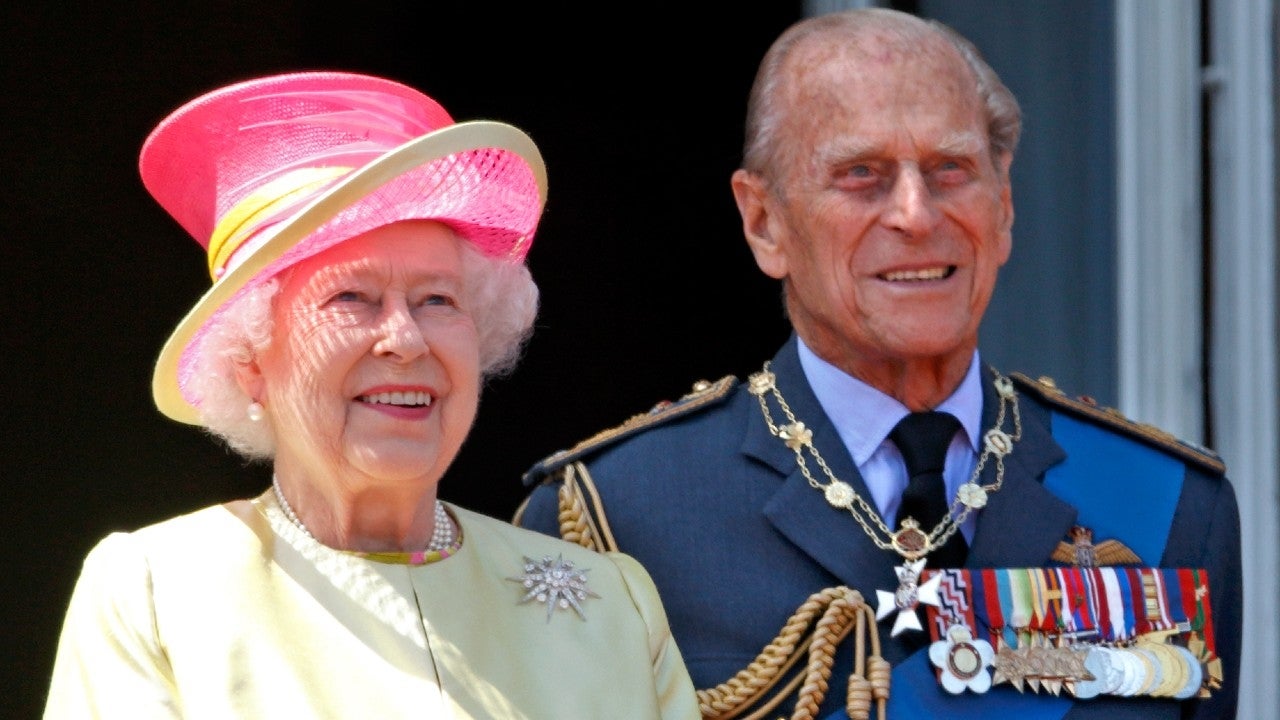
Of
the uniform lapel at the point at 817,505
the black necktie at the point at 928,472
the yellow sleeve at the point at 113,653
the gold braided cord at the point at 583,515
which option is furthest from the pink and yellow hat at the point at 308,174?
the black necktie at the point at 928,472

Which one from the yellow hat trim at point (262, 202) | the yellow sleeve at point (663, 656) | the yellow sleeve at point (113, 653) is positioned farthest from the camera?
the yellow sleeve at point (663, 656)

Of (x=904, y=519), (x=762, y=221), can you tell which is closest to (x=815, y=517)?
(x=904, y=519)

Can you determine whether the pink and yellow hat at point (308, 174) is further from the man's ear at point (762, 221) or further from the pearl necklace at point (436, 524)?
the man's ear at point (762, 221)

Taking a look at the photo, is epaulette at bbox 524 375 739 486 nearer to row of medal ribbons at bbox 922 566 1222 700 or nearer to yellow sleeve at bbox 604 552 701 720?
yellow sleeve at bbox 604 552 701 720

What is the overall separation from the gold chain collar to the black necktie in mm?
15

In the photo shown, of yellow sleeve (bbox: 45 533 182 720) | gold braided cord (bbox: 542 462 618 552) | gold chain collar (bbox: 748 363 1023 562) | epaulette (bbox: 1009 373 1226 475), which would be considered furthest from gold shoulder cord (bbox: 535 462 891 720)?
yellow sleeve (bbox: 45 533 182 720)

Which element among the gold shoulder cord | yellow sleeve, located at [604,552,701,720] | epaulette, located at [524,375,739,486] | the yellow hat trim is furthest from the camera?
epaulette, located at [524,375,739,486]

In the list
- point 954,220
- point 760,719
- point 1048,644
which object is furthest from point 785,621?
point 954,220

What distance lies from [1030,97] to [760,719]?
75.9 inches

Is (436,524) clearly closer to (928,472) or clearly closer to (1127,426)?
(928,472)

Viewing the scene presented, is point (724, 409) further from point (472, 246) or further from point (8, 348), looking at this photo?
point (8, 348)

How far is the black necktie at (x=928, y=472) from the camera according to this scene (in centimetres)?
288

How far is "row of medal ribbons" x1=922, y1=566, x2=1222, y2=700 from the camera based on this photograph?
278 centimetres

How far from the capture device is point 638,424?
3.03 metres
